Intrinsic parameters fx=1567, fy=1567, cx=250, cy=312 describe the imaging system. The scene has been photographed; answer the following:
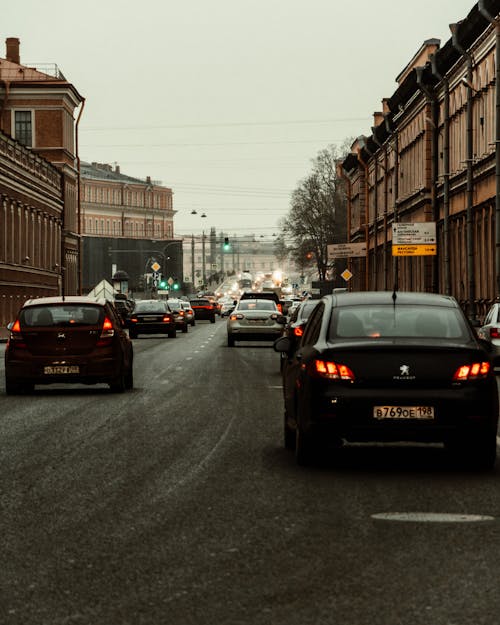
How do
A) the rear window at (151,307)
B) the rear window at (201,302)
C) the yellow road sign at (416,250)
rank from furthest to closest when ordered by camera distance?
the rear window at (201,302), the yellow road sign at (416,250), the rear window at (151,307)

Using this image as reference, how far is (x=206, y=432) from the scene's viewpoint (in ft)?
53.7

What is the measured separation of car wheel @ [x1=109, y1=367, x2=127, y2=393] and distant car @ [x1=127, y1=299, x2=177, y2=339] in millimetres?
35712

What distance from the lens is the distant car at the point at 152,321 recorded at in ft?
196

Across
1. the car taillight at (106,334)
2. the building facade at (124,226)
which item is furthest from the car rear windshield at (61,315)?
the building facade at (124,226)

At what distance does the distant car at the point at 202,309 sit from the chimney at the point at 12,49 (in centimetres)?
2126

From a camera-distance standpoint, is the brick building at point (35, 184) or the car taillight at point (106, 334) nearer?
the car taillight at point (106, 334)

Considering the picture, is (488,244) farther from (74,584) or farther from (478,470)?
(74,584)

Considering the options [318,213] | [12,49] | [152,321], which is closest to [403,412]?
[152,321]

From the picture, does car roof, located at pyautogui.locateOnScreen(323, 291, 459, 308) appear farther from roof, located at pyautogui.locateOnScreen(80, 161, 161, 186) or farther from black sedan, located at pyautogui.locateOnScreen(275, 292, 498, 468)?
roof, located at pyautogui.locateOnScreen(80, 161, 161, 186)

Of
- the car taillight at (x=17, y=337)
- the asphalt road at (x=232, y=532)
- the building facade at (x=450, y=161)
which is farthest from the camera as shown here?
the building facade at (x=450, y=161)

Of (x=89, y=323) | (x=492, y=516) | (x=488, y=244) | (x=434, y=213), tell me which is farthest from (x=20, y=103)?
(x=492, y=516)

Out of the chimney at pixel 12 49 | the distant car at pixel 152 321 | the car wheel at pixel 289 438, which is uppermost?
the chimney at pixel 12 49

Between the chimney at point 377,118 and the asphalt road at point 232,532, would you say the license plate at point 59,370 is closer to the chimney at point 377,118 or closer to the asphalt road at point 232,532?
the asphalt road at point 232,532

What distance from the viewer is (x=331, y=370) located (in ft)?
40.9
